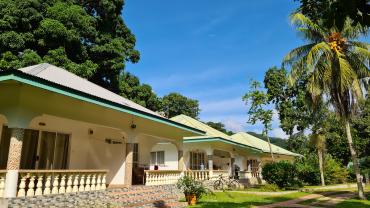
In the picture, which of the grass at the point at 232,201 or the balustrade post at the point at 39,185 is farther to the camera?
the grass at the point at 232,201

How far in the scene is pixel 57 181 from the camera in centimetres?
1034

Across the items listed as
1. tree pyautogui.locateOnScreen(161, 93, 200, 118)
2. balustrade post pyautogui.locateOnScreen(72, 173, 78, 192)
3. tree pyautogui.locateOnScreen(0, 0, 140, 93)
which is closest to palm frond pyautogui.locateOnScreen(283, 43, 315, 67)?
tree pyautogui.locateOnScreen(0, 0, 140, 93)

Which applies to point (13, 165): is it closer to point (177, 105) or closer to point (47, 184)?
point (47, 184)

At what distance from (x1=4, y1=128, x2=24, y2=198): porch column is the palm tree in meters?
15.4

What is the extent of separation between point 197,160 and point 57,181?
56.2ft

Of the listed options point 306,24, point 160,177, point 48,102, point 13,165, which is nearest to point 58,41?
point 160,177

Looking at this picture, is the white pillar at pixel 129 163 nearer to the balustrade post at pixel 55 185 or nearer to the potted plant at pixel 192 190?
the potted plant at pixel 192 190

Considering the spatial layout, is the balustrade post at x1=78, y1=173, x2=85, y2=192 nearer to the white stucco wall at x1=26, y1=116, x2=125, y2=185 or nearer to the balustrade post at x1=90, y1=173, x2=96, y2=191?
the balustrade post at x1=90, y1=173, x2=96, y2=191

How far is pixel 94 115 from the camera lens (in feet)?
42.0

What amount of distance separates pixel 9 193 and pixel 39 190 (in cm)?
87

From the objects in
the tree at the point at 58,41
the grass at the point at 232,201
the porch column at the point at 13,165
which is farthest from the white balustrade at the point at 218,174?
the porch column at the point at 13,165

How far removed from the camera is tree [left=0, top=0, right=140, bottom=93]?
2153cm

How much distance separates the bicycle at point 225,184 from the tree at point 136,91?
10.2 m

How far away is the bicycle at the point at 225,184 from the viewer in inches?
928
